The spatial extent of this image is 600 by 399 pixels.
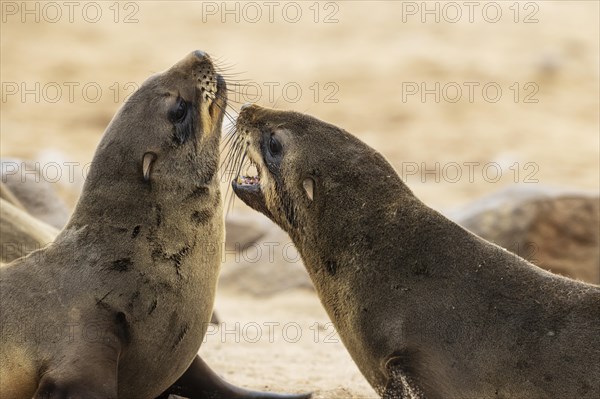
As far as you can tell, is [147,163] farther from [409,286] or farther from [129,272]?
[409,286]

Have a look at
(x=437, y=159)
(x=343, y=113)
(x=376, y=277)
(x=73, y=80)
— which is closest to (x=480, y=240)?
(x=376, y=277)

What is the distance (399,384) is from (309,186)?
1358mm

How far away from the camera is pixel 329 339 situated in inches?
384

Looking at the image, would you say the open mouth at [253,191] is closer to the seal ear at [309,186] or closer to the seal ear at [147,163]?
the seal ear at [309,186]

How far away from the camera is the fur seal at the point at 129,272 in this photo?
5945 millimetres

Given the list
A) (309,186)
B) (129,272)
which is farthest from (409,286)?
(129,272)

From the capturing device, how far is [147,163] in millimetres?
6473

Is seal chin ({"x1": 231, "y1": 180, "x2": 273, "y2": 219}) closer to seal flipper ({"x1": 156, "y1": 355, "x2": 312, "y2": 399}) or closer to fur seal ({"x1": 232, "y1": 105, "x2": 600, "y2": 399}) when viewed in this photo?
fur seal ({"x1": 232, "y1": 105, "x2": 600, "y2": 399})

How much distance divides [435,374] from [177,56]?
19.5 m

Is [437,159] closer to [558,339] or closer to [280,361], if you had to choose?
[280,361]

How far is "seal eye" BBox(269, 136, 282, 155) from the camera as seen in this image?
684 centimetres

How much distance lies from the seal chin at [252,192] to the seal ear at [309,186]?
39 centimetres

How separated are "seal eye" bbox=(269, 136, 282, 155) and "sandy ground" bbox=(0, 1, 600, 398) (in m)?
3.47

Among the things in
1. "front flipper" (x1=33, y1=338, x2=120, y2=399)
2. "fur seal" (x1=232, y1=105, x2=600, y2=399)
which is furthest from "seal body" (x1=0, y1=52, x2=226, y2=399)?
"fur seal" (x1=232, y1=105, x2=600, y2=399)
